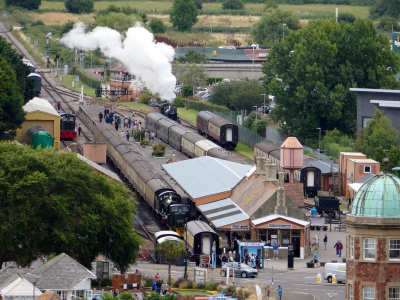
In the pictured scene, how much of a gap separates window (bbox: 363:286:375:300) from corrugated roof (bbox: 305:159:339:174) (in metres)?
60.0

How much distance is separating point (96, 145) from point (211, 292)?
4117 centimetres

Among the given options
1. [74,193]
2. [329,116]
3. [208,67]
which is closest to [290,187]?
[74,193]

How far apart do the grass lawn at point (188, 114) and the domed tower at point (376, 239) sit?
96356mm

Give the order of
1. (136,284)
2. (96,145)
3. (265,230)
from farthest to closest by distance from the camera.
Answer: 1. (96,145)
2. (265,230)
3. (136,284)

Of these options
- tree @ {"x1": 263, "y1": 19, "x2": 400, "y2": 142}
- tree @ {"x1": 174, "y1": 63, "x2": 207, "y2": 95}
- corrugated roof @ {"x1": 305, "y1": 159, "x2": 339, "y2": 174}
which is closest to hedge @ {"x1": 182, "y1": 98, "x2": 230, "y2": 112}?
tree @ {"x1": 174, "y1": 63, "x2": 207, "y2": 95}

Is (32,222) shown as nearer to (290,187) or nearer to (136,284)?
(136,284)

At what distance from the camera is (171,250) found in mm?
61562

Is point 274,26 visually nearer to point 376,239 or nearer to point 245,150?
point 245,150

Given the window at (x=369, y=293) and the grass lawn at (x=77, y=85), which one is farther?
the grass lawn at (x=77, y=85)

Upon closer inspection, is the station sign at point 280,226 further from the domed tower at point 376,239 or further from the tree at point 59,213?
the domed tower at point 376,239

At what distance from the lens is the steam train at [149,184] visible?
73.2m

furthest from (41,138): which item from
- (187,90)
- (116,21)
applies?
(116,21)

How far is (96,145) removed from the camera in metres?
95.6

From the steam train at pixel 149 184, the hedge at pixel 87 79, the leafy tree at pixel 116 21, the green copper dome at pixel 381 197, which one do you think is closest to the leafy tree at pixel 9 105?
the steam train at pixel 149 184
